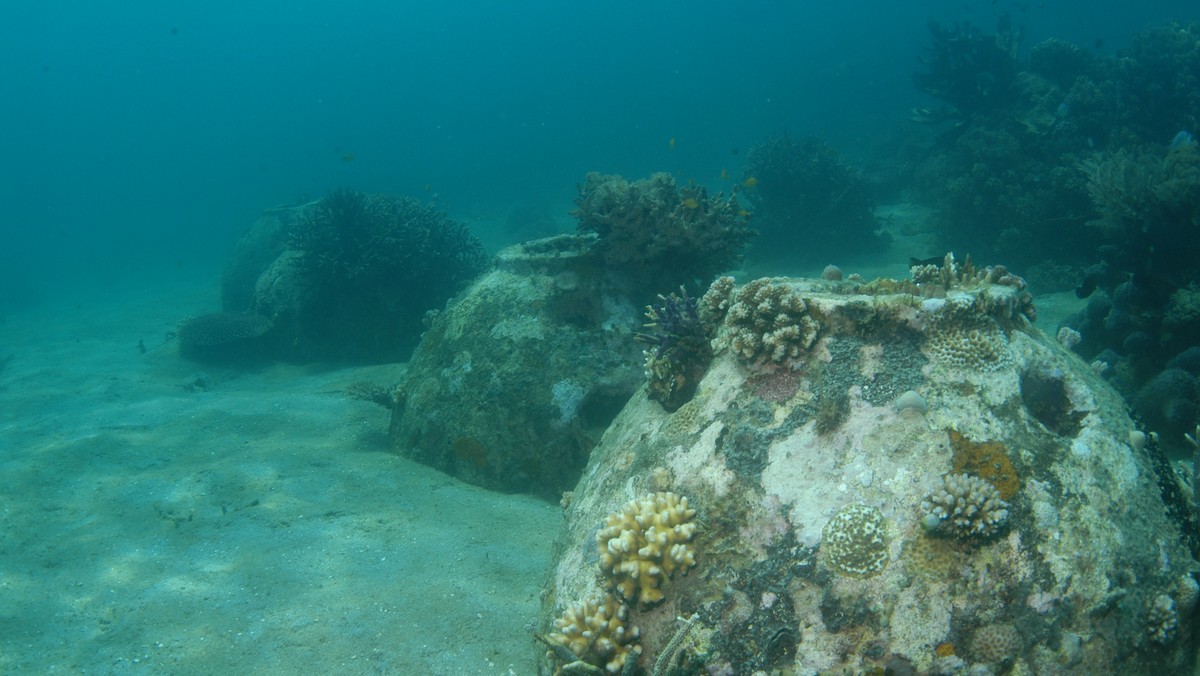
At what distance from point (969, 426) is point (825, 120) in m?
47.6

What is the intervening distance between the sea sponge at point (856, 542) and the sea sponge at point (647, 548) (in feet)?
2.54

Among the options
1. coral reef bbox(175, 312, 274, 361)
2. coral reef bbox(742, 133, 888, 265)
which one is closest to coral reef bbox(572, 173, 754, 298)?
coral reef bbox(742, 133, 888, 265)

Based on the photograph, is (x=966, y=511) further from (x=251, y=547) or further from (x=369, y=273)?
(x=369, y=273)

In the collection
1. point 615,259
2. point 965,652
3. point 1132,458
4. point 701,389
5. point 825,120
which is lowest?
point 965,652

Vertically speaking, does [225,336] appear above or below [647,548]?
below

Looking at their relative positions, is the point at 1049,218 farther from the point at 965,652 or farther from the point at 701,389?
the point at 965,652

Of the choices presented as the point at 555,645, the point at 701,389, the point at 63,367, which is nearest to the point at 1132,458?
the point at 701,389

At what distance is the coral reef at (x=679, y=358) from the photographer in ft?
15.6

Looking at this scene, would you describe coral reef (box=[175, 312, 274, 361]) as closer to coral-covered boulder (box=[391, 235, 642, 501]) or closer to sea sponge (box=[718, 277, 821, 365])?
coral-covered boulder (box=[391, 235, 642, 501])

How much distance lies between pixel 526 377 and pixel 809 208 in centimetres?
1210

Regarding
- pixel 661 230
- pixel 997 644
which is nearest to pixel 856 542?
pixel 997 644

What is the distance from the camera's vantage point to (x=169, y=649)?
13.9ft

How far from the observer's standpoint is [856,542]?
3211 millimetres

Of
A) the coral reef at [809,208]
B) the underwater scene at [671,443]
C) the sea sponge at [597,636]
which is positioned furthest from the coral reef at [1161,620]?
the coral reef at [809,208]
